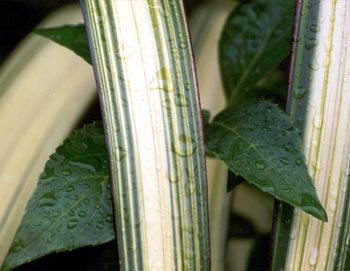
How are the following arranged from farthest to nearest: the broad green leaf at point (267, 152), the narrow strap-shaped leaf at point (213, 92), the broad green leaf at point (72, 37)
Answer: the narrow strap-shaped leaf at point (213, 92) < the broad green leaf at point (72, 37) < the broad green leaf at point (267, 152)

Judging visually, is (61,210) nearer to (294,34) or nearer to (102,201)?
(102,201)

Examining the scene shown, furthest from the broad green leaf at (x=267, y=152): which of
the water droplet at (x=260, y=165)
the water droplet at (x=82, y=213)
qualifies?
the water droplet at (x=82, y=213)

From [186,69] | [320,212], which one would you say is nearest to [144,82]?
[186,69]

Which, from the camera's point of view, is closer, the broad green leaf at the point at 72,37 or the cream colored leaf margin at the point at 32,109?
the broad green leaf at the point at 72,37

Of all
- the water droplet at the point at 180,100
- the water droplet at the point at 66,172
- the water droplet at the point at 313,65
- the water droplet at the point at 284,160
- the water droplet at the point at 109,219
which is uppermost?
the water droplet at the point at 313,65

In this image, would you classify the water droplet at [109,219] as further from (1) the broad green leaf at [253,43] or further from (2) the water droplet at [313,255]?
(1) the broad green leaf at [253,43]

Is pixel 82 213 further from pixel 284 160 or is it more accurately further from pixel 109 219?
pixel 284 160
